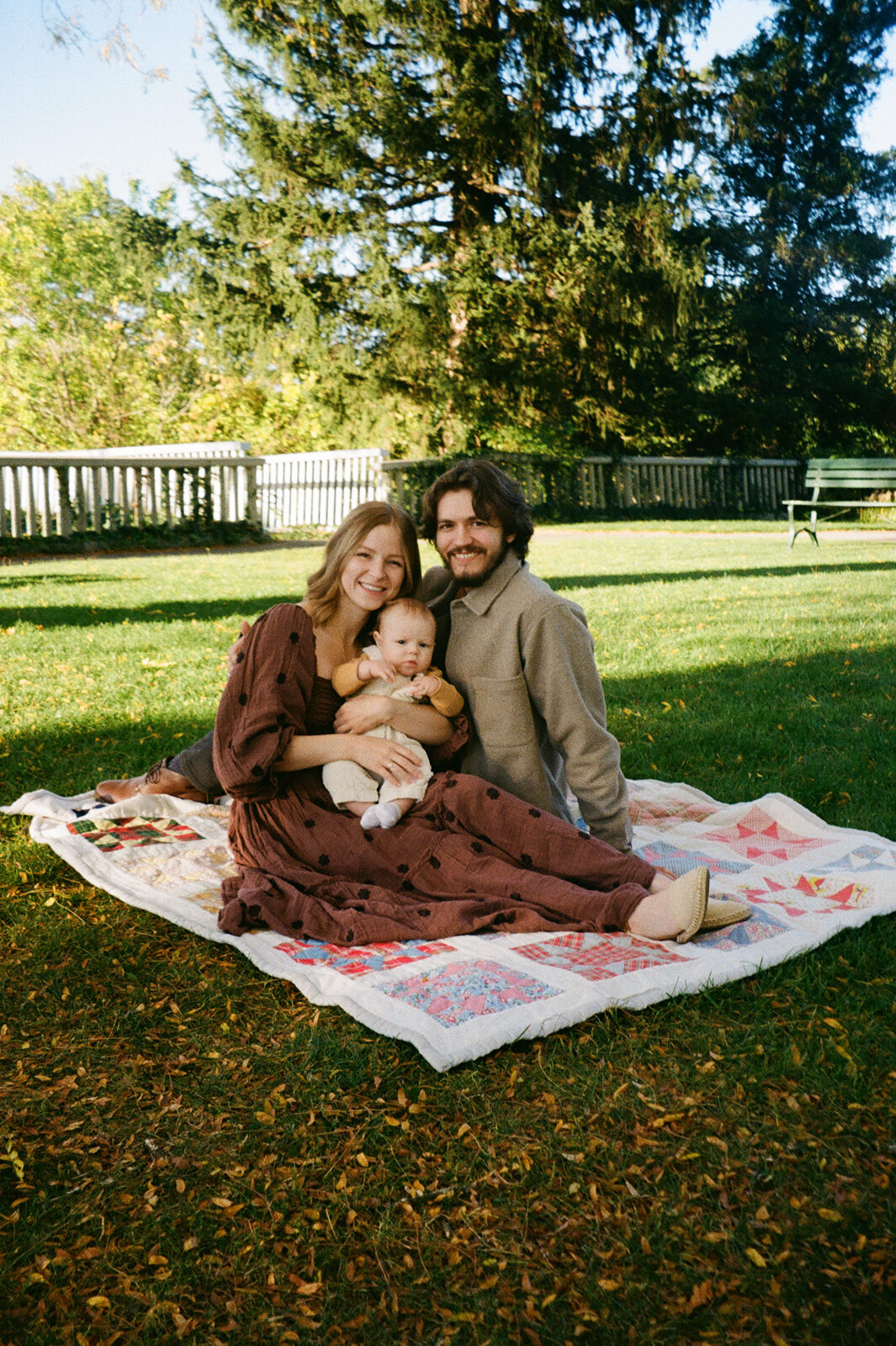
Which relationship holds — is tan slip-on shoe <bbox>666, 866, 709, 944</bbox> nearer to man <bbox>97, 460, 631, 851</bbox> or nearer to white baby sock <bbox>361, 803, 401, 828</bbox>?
man <bbox>97, 460, 631, 851</bbox>

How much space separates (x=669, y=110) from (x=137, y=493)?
1340 cm

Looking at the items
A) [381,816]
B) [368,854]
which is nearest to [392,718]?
[381,816]

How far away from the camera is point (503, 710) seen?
128 inches

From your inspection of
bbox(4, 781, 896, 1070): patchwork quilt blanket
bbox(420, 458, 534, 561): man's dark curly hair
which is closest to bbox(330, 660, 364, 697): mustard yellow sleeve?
bbox(420, 458, 534, 561): man's dark curly hair

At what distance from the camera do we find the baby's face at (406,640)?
10.5 ft

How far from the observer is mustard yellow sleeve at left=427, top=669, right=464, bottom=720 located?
3.22 m

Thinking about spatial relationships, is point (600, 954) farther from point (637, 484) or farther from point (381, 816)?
point (637, 484)

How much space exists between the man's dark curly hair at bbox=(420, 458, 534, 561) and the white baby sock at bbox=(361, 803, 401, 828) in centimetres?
84

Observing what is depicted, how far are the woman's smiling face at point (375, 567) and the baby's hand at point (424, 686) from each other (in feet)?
0.88

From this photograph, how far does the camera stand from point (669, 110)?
21109 millimetres

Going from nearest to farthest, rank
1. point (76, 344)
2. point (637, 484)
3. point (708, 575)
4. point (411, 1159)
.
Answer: point (411, 1159) < point (708, 575) < point (637, 484) < point (76, 344)

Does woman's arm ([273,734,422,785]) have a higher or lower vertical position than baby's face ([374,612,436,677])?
lower

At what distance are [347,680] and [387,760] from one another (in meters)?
0.30

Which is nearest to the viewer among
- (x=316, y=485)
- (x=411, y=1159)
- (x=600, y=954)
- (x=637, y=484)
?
(x=411, y=1159)
